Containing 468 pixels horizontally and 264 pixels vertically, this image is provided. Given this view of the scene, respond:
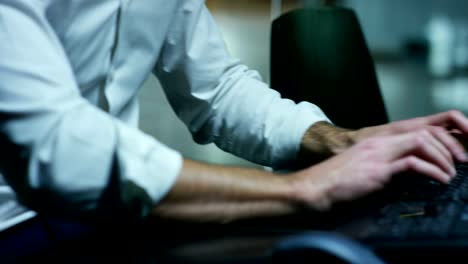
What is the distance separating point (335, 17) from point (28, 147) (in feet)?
2.68

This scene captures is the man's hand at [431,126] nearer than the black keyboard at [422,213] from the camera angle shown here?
No

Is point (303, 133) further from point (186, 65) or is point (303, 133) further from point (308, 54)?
point (308, 54)

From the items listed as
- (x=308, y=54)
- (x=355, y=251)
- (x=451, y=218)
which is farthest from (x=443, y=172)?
(x=308, y=54)

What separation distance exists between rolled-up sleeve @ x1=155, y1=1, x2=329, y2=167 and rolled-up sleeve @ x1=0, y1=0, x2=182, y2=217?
33cm

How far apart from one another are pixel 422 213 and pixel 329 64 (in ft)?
2.28

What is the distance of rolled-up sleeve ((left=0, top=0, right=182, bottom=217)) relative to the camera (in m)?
0.49

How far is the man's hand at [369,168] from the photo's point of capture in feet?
1.73

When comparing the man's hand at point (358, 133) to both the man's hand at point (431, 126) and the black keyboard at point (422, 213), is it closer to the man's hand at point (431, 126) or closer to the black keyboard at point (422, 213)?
the man's hand at point (431, 126)

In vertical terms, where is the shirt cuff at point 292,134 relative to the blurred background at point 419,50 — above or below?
above

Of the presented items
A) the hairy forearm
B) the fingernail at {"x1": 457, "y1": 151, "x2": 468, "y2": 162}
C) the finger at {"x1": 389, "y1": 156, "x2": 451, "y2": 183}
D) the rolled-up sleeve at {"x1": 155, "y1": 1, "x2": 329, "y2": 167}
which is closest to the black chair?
the rolled-up sleeve at {"x1": 155, "y1": 1, "x2": 329, "y2": 167}

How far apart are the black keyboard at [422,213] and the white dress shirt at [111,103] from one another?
206 mm

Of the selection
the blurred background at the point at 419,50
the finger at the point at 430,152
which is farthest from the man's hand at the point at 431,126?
the blurred background at the point at 419,50

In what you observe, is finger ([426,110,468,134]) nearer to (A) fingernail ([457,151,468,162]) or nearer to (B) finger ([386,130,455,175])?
(A) fingernail ([457,151,468,162])

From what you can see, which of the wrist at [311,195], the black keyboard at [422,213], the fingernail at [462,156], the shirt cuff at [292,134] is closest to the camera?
the black keyboard at [422,213]
